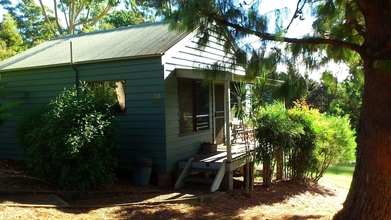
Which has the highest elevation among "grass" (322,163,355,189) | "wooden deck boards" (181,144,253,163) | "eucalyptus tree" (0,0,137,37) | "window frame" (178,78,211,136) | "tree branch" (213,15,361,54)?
"eucalyptus tree" (0,0,137,37)

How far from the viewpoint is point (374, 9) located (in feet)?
17.0

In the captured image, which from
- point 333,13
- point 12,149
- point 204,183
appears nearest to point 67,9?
point 12,149

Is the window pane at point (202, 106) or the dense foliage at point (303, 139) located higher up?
the window pane at point (202, 106)

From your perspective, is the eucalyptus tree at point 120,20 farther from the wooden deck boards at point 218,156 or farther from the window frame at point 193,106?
the wooden deck boards at point 218,156

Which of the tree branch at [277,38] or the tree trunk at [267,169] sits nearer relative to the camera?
the tree branch at [277,38]

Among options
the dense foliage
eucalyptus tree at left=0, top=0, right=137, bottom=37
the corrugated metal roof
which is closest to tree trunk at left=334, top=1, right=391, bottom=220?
the dense foliage

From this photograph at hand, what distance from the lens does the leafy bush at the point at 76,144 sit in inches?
286

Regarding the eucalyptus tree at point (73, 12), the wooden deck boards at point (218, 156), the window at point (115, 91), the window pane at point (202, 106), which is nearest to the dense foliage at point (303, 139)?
the wooden deck boards at point (218, 156)

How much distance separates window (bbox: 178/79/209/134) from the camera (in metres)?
9.06

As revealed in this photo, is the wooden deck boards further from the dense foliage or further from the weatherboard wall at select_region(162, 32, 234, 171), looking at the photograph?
the dense foliage

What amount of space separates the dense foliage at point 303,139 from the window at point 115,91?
3.60 m

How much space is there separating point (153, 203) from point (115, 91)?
3562 millimetres

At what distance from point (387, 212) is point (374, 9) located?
10.1 feet

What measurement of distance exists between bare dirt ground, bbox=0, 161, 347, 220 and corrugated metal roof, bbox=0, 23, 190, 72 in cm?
335
